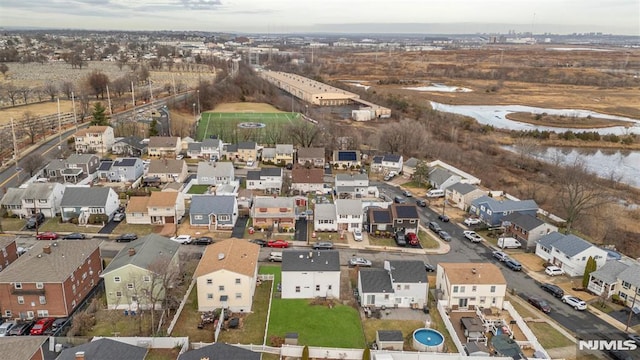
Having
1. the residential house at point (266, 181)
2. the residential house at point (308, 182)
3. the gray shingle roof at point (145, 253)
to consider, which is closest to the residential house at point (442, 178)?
the residential house at point (308, 182)

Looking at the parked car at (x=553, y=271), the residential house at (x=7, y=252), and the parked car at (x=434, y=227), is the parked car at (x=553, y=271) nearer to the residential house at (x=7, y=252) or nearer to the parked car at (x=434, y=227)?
the parked car at (x=434, y=227)

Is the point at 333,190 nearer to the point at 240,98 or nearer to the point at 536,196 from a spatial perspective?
the point at 536,196

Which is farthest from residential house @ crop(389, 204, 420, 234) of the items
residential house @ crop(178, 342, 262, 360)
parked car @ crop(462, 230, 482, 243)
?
residential house @ crop(178, 342, 262, 360)

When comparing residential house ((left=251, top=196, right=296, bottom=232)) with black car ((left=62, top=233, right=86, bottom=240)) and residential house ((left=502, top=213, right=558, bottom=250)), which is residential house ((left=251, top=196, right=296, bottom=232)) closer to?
black car ((left=62, top=233, right=86, bottom=240))

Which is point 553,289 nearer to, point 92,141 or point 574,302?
point 574,302

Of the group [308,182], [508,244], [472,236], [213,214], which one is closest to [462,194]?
[472,236]

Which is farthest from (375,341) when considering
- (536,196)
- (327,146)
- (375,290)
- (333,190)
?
(327,146)
